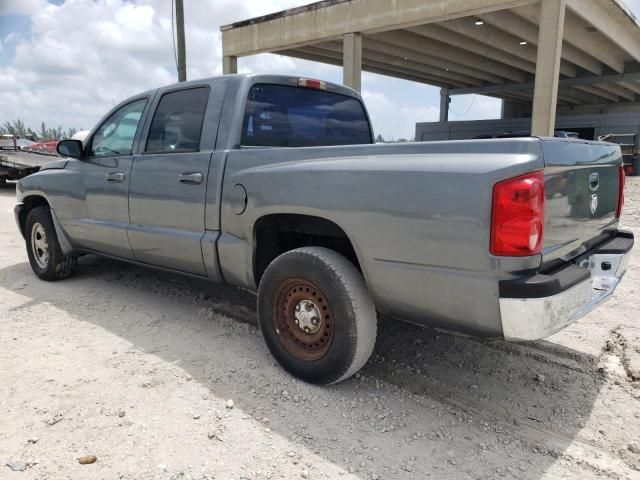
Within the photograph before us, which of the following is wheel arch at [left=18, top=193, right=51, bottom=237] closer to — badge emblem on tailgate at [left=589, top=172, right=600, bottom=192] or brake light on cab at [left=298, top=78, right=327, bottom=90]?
brake light on cab at [left=298, top=78, right=327, bottom=90]

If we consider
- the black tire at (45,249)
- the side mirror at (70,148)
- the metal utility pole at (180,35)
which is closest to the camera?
the side mirror at (70,148)

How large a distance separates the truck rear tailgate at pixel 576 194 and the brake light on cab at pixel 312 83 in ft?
6.68

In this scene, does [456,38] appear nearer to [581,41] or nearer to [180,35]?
[581,41]

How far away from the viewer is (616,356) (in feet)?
11.2

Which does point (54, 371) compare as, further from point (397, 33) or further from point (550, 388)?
point (397, 33)

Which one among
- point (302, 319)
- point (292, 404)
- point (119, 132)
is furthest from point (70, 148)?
point (292, 404)

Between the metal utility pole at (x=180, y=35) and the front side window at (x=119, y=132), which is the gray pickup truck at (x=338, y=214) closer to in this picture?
the front side window at (x=119, y=132)

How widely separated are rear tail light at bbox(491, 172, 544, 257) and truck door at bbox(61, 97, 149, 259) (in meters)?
3.03

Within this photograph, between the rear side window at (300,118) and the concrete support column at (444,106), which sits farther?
the concrete support column at (444,106)

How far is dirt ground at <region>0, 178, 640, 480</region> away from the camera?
7.51 ft

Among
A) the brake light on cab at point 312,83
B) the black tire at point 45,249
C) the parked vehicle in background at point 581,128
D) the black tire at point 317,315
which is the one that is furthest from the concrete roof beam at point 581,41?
the black tire at point 317,315

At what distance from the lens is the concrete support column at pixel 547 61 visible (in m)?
10.8

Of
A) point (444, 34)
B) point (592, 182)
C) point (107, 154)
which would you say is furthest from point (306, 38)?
point (592, 182)

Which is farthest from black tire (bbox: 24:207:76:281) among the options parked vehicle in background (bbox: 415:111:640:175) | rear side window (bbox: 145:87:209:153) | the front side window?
parked vehicle in background (bbox: 415:111:640:175)
